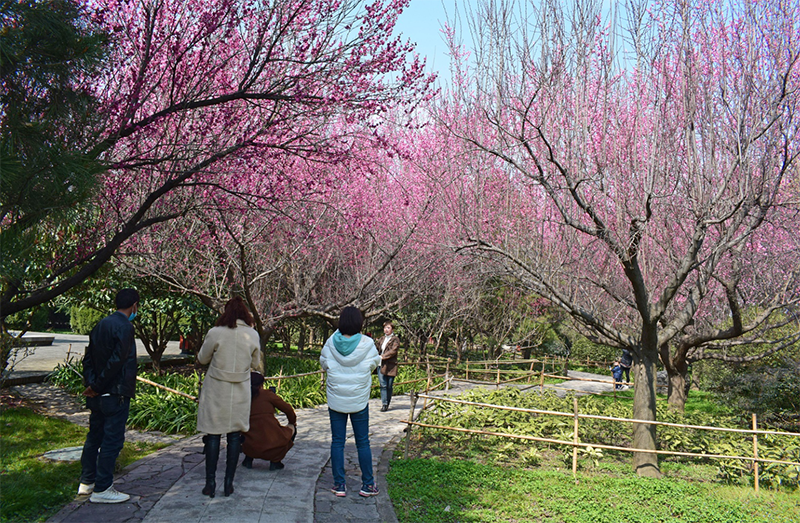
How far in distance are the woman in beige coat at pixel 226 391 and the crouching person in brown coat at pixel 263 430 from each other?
485 millimetres

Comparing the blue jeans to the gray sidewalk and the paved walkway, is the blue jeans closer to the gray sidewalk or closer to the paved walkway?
the gray sidewalk

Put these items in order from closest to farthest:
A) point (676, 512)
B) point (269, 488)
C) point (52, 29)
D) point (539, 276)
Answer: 1. point (52, 29)
2. point (269, 488)
3. point (676, 512)
4. point (539, 276)

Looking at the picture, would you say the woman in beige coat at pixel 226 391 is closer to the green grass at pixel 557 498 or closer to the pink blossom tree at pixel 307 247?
the green grass at pixel 557 498

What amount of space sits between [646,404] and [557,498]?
2196mm

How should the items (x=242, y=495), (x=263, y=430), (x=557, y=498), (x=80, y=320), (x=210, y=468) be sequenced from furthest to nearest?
1. (x=80, y=320)
2. (x=557, y=498)
3. (x=263, y=430)
4. (x=242, y=495)
5. (x=210, y=468)

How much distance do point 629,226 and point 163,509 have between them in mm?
5430

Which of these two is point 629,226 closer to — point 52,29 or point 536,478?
point 536,478

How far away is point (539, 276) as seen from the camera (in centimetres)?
693

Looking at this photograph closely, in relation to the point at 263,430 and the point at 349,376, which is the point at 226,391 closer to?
the point at 263,430

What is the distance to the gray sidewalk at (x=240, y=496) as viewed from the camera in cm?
422

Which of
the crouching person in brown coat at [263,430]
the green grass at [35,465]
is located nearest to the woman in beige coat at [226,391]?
the crouching person in brown coat at [263,430]

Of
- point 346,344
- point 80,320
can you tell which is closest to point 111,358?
point 346,344

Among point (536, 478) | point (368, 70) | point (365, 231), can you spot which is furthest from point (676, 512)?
point (365, 231)

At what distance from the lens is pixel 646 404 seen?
7074 millimetres
